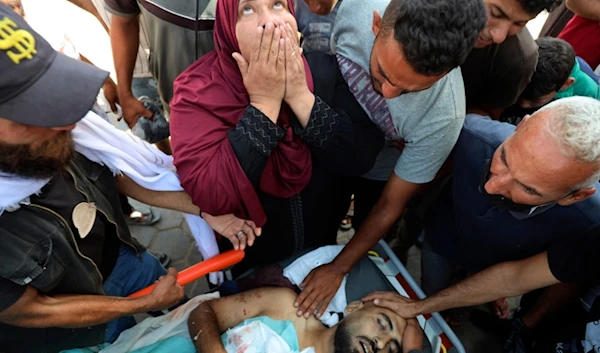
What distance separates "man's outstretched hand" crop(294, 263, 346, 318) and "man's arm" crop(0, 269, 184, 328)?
683 mm

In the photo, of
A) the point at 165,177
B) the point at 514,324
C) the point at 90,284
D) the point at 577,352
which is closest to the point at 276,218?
the point at 165,177

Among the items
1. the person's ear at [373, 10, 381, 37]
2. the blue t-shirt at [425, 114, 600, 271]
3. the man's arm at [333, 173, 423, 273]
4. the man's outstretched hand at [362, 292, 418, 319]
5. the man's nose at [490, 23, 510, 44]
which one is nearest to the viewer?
the person's ear at [373, 10, 381, 37]

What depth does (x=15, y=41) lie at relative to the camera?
117 cm

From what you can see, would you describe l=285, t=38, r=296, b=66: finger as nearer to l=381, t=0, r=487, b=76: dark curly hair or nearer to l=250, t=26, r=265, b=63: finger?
l=250, t=26, r=265, b=63: finger

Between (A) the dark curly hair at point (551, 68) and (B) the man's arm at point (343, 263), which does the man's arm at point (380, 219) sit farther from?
(A) the dark curly hair at point (551, 68)

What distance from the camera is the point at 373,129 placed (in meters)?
1.74

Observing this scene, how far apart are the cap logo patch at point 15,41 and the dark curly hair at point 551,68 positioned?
2.42 m

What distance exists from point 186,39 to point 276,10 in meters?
0.93

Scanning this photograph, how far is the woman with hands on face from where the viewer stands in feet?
4.69

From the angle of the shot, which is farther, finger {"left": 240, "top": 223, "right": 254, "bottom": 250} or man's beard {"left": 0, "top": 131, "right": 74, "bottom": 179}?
finger {"left": 240, "top": 223, "right": 254, "bottom": 250}

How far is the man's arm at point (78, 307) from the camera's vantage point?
144cm

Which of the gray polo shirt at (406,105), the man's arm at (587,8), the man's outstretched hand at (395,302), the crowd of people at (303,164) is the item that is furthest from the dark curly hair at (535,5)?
the man's outstretched hand at (395,302)

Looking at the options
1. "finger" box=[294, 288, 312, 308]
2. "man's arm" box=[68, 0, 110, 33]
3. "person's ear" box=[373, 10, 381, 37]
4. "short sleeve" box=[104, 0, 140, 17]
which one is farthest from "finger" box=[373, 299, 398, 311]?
"man's arm" box=[68, 0, 110, 33]

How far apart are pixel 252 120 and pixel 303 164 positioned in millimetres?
327
